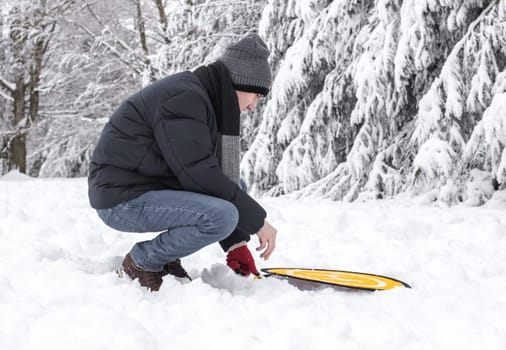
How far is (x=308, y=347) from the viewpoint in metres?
1.99

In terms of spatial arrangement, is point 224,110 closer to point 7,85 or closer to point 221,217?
point 221,217

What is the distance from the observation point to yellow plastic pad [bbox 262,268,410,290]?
A: 2.71 metres

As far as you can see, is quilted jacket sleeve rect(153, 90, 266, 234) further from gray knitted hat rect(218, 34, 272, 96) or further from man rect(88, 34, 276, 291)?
gray knitted hat rect(218, 34, 272, 96)

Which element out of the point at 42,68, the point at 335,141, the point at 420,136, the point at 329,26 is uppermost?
the point at 329,26

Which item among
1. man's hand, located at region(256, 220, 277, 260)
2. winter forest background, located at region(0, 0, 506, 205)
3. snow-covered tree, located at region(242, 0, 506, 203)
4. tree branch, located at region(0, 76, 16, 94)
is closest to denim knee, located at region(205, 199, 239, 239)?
man's hand, located at region(256, 220, 277, 260)

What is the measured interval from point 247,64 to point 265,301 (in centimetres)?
112

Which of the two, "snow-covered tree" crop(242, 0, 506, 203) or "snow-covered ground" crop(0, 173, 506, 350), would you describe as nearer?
"snow-covered ground" crop(0, 173, 506, 350)

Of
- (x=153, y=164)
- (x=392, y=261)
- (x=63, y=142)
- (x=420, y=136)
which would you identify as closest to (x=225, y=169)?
(x=153, y=164)

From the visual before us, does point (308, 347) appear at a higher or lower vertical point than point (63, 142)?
higher

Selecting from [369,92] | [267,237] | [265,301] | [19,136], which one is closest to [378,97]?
[369,92]

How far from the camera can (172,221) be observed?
254 centimetres

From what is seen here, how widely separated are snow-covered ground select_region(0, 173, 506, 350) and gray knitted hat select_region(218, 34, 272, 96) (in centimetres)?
98

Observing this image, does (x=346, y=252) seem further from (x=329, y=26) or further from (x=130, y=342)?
(x=329, y=26)

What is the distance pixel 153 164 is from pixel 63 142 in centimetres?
1623
